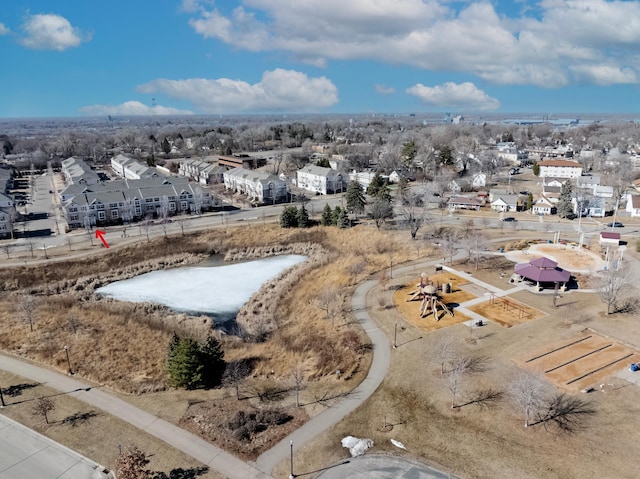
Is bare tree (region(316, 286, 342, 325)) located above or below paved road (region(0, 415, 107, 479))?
above

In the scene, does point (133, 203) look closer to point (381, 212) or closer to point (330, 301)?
point (381, 212)

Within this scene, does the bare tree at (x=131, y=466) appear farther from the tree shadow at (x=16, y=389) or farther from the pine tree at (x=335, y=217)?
the pine tree at (x=335, y=217)

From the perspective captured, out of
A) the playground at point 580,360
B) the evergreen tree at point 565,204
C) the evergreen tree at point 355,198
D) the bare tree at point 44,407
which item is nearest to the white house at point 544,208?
the evergreen tree at point 565,204

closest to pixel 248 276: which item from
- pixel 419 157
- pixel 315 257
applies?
pixel 315 257

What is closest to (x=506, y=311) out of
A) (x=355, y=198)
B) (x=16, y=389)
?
(x=355, y=198)

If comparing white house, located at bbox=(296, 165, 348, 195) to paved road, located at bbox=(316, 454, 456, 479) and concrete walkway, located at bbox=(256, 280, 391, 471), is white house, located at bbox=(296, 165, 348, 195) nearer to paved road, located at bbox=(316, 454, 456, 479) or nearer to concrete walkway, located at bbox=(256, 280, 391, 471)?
concrete walkway, located at bbox=(256, 280, 391, 471)

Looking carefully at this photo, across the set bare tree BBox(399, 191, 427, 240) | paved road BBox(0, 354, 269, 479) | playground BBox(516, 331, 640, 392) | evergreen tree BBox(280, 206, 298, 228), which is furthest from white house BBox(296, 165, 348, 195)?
paved road BBox(0, 354, 269, 479)
